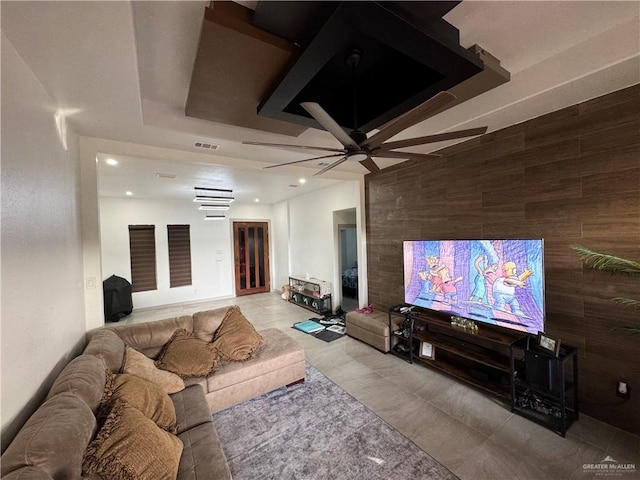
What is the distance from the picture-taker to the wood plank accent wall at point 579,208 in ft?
6.59

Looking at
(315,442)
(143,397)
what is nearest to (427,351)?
(315,442)

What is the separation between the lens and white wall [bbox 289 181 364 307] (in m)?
5.20

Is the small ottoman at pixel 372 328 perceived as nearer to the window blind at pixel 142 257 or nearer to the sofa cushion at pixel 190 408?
the sofa cushion at pixel 190 408

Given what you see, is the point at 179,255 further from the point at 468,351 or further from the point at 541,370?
the point at 541,370

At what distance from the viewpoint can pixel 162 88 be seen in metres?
2.04

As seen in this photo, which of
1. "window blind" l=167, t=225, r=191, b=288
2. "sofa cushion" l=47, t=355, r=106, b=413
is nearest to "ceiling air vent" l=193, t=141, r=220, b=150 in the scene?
"sofa cushion" l=47, t=355, r=106, b=413

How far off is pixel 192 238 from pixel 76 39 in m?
6.02

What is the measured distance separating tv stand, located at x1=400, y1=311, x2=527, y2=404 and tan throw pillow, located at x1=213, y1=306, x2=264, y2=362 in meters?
1.93

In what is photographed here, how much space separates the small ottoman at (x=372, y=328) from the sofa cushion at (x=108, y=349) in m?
2.89

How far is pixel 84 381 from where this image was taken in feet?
4.98

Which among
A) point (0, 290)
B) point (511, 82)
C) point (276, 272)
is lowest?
point (276, 272)

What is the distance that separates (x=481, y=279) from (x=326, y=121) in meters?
2.29

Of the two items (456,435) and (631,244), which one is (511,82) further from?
(456,435)

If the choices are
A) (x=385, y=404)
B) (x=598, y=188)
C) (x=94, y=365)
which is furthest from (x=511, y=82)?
(x=94, y=365)
